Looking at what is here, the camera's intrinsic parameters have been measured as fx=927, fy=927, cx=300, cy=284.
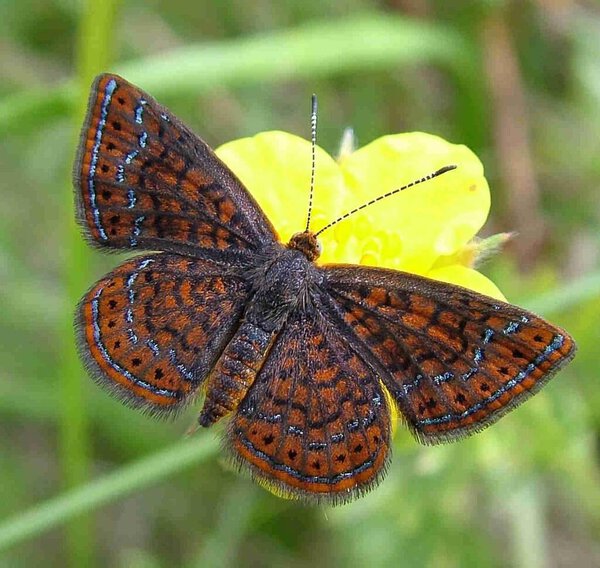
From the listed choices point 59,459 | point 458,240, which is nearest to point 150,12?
point 59,459

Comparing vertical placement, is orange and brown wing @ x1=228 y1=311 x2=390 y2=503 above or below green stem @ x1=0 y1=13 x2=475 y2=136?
below

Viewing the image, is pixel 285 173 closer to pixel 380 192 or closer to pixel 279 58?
pixel 380 192

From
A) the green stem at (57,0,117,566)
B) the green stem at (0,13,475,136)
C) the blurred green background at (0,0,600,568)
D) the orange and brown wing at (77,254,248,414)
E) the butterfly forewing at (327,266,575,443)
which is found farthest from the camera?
the blurred green background at (0,0,600,568)

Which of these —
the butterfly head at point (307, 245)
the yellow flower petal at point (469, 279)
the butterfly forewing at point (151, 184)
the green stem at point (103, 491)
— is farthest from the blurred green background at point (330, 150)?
the butterfly head at point (307, 245)

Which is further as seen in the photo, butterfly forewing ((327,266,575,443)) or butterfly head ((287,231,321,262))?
butterfly head ((287,231,321,262))

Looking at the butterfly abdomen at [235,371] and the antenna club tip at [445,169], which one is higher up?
the antenna club tip at [445,169]

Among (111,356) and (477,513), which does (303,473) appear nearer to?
(111,356)

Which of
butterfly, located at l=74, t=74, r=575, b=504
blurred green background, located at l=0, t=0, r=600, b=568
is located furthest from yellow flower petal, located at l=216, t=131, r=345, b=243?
blurred green background, located at l=0, t=0, r=600, b=568

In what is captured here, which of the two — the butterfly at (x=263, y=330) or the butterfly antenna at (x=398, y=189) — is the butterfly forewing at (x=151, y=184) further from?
the butterfly antenna at (x=398, y=189)

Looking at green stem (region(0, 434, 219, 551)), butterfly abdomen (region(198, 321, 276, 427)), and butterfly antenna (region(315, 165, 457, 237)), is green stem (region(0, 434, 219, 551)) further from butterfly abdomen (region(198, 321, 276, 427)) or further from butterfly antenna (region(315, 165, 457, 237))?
butterfly antenna (region(315, 165, 457, 237))
